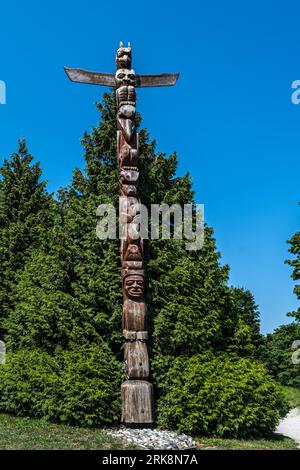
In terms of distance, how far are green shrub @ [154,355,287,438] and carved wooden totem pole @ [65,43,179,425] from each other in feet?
2.37

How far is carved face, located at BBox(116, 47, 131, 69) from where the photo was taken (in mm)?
14516

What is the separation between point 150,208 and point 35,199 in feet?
22.2

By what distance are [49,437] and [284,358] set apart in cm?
2071

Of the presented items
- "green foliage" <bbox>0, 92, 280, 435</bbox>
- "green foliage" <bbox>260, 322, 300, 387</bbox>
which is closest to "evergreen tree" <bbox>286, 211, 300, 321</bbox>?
"green foliage" <bbox>260, 322, 300, 387</bbox>

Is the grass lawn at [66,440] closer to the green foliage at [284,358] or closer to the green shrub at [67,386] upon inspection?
the green shrub at [67,386]

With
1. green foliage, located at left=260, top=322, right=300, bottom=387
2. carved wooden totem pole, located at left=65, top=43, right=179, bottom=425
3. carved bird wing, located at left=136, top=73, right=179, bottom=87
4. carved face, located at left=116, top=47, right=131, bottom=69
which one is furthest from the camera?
green foliage, located at left=260, top=322, right=300, bottom=387

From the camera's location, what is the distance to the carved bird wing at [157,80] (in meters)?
14.7

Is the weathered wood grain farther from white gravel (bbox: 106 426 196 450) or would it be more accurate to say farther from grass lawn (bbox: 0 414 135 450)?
grass lawn (bbox: 0 414 135 450)

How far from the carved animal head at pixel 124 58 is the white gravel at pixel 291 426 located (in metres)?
11.5

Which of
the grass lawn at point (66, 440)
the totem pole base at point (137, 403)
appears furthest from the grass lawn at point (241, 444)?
the totem pole base at point (137, 403)

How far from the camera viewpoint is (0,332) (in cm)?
1777

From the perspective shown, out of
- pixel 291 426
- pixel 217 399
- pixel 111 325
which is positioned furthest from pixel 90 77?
pixel 291 426

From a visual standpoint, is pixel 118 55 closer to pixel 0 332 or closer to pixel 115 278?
pixel 115 278

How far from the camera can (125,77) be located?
14.1 metres
